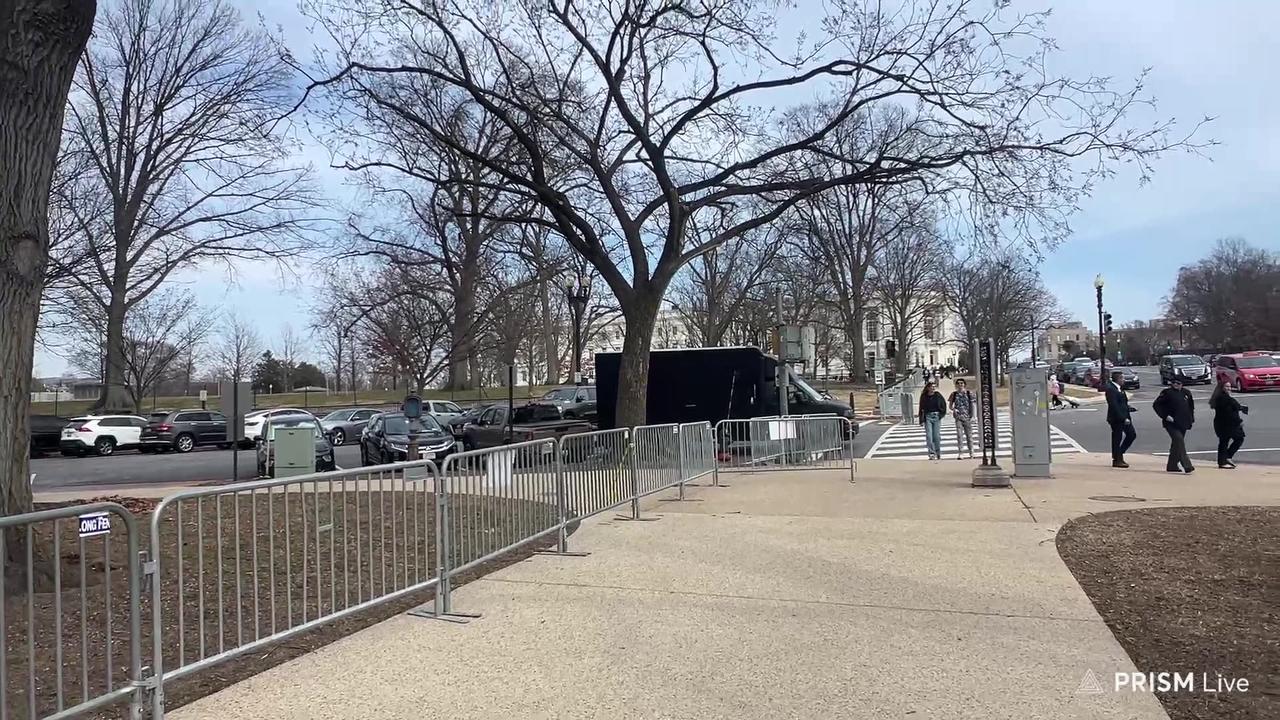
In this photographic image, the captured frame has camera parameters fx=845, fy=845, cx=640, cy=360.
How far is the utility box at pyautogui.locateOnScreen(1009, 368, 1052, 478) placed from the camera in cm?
1419

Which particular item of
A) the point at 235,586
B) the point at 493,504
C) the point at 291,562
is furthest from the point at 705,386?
the point at 235,586

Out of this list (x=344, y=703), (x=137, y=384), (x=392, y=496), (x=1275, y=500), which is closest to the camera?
(x=344, y=703)

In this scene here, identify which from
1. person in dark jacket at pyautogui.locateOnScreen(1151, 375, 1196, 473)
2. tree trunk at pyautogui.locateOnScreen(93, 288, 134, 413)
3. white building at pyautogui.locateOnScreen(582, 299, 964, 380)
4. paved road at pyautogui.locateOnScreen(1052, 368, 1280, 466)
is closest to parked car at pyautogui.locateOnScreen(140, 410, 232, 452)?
tree trunk at pyautogui.locateOnScreen(93, 288, 134, 413)

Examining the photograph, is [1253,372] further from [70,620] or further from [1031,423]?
[70,620]

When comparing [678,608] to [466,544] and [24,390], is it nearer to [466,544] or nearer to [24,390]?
[466,544]

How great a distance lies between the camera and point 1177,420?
1480 centimetres

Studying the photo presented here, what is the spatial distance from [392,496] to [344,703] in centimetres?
171

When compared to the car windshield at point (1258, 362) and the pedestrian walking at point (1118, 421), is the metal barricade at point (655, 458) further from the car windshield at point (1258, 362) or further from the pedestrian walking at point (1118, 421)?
the car windshield at point (1258, 362)

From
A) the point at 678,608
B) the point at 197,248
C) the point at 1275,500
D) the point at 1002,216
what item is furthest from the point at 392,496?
the point at 197,248

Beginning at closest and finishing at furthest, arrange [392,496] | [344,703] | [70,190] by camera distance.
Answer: [344,703] < [392,496] < [70,190]

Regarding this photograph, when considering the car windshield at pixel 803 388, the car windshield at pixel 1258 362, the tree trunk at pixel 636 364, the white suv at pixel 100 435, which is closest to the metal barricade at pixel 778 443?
the tree trunk at pixel 636 364

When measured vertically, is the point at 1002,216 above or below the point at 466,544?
above

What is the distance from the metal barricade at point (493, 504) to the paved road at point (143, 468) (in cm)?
1567

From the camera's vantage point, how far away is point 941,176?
1680cm
